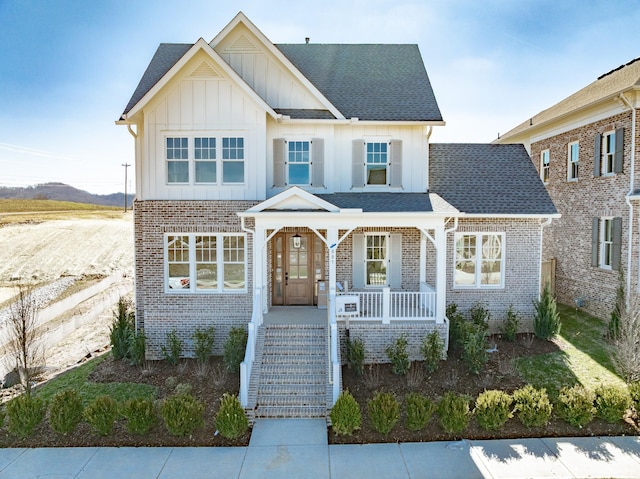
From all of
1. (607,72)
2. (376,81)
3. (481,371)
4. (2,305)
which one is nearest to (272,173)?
(376,81)

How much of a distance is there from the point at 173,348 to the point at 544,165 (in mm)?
18526

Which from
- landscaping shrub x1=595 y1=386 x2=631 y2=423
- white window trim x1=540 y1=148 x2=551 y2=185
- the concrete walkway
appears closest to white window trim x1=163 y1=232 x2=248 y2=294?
the concrete walkway

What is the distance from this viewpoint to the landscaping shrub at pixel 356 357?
10984 mm

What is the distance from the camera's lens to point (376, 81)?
1554cm

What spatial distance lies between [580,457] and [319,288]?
8.18 m

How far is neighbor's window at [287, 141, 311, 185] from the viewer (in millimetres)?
13820

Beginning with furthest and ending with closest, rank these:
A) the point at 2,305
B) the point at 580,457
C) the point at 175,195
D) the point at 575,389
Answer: the point at 2,305
the point at 175,195
the point at 575,389
the point at 580,457

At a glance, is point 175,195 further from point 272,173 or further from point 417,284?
point 417,284

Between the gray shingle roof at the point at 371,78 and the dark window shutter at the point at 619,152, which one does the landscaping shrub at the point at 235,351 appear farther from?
the dark window shutter at the point at 619,152

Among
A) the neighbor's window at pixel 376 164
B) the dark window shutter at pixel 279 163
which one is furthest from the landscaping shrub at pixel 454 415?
the dark window shutter at pixel 279 163

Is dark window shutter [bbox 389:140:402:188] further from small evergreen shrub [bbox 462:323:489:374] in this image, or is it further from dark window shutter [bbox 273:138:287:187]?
small evergreen shrub [bbox 462:323:489:374]

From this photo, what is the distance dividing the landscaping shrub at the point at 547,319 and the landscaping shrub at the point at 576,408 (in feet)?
15.5

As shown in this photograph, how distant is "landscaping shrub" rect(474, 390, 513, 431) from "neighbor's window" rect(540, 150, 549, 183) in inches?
583

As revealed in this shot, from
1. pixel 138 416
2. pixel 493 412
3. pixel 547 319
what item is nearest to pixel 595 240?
pixel 547 319
